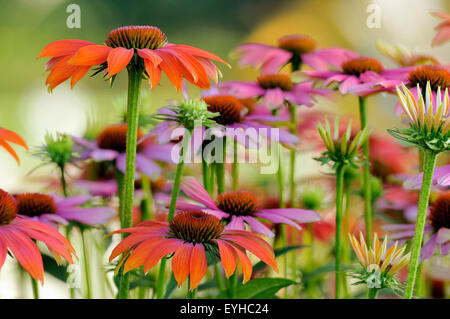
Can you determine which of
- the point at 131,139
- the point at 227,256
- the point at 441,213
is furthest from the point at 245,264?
the point at 441,213

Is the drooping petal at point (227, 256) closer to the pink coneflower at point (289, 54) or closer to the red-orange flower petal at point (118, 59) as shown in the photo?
the red-orange flower petal at point (118, 59)

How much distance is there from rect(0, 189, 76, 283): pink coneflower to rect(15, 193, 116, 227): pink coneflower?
0.07 metres

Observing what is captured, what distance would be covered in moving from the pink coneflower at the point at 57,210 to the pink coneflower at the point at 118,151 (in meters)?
0.05

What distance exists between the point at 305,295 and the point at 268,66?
10.4 inches

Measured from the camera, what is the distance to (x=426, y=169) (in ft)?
1.15

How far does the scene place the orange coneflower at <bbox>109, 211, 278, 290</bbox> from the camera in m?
0.35

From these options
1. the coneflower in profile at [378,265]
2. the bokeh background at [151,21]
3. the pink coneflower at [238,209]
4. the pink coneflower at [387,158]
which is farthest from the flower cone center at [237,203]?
the pink coneflower at [387,158]

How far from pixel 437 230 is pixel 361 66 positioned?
170 mm

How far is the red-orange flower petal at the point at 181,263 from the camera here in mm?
344

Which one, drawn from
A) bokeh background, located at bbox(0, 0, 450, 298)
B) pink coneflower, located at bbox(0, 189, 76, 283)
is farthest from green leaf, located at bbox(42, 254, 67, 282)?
pink coneflower, located at bbox(0, 189, 76, 283)

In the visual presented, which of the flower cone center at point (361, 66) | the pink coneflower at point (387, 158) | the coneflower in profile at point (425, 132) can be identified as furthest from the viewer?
the pink coneflower at point (387, 158)

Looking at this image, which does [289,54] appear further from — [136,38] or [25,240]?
[25,240]

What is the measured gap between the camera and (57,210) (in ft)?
1.68

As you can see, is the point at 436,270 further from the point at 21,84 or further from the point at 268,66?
the point at 21,84
